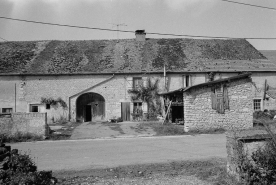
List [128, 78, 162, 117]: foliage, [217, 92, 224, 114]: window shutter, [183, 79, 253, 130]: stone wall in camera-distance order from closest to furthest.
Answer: [183, 79, 253, 130]: stone wall → [217, 92, 224, 114]: window shutter → [128, 78, 162, 117]: foliage

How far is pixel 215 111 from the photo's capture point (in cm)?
1717

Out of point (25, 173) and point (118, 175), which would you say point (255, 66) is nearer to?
point (118, 175)

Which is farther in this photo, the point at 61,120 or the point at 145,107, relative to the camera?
the point at 145,107

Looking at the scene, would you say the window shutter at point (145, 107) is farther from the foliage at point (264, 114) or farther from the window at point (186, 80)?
the foliage at point (264, 114)

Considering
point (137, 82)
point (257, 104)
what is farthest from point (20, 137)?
point (257, 104)

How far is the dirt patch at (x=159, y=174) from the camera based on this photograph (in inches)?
255

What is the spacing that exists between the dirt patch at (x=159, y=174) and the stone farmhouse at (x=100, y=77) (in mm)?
16935

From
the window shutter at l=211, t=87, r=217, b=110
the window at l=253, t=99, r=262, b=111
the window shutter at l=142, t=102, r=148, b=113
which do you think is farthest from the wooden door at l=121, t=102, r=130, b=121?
the window at l=253, t=99, r=262, b=111

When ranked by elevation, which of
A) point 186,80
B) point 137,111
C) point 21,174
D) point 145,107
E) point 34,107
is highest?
point 186,80

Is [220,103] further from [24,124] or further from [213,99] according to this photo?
[24,124]

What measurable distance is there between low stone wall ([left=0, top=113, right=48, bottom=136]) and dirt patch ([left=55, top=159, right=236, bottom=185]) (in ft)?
28.7

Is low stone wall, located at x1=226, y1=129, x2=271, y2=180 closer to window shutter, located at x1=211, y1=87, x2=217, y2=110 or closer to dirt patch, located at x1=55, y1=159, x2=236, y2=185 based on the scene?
dirt patch, located at x1=55, y1=159, x2=236, y2=185

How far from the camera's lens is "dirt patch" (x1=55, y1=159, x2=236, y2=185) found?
21.2 ft

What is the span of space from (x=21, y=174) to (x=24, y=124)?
34.3 feet
